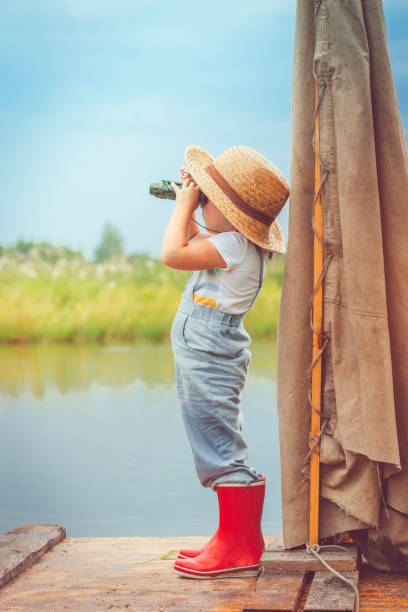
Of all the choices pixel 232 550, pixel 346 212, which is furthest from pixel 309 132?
pixel 232 550

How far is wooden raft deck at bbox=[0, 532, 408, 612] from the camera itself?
1671 mm

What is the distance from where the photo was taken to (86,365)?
750 centimetres

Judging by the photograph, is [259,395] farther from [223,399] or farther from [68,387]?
[223,399]

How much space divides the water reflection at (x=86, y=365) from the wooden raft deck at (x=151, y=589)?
13.9 feet

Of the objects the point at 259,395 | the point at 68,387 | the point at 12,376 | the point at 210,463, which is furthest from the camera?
the point at 12,376

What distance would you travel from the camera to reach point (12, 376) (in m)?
7.06

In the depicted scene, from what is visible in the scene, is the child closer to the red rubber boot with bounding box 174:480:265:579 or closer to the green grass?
the red rubber boot with bounding box 174:480:265:579

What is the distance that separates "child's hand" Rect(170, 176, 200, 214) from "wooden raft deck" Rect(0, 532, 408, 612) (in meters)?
0.88

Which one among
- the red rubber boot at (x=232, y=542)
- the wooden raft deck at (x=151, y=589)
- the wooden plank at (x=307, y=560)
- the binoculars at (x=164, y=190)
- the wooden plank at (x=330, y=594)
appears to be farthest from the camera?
the binoculars at (x=164, y=190)

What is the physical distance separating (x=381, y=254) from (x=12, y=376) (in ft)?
18.8

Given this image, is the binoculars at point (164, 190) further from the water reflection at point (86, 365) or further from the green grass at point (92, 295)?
the green grass at point (92, 295)

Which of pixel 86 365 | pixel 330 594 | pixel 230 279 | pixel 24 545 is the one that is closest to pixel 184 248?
pixel 230 279

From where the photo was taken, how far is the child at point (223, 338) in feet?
6.16

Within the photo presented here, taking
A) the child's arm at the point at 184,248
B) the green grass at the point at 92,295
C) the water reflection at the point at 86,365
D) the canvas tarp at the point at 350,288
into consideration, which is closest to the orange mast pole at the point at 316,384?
the canvas tarp at the point at 350,288
